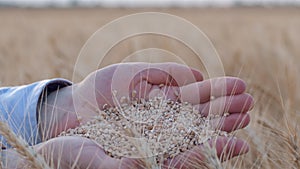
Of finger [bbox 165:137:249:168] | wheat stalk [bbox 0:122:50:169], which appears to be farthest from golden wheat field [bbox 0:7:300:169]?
wheat stalk [bbox 0:122:50:169]

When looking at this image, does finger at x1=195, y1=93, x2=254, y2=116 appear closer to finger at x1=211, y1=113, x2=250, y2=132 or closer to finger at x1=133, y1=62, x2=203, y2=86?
finger at x1=211, y1=113, x2=250, y2=132

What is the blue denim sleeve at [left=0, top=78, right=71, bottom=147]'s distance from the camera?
3.86ft

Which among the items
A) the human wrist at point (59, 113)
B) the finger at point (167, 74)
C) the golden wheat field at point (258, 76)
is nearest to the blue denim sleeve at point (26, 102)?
the human wrist at point (59, 113)

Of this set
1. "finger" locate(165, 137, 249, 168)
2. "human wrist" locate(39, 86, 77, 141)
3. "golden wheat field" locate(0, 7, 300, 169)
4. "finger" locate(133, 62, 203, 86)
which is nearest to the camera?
"finger" locate(165, 137, 249, 168)

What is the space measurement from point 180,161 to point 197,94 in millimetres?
198

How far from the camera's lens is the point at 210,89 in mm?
1031

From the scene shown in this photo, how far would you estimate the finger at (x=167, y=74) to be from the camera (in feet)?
3.56

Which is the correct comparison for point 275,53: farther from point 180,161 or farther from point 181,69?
point 180,161

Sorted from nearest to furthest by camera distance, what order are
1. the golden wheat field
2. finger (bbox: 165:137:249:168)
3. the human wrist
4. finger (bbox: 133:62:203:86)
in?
finger (bbox: 165:137:249:168)
the golden wheat field
finger (bbox: 133:62:203:86)
the human wrist

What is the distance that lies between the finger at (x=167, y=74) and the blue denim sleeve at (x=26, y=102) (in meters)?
0.22

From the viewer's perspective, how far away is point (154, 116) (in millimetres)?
1013

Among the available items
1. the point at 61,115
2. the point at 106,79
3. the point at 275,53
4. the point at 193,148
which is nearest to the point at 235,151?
the point at 193,148

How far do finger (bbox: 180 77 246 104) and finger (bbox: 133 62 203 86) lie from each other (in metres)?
0.03

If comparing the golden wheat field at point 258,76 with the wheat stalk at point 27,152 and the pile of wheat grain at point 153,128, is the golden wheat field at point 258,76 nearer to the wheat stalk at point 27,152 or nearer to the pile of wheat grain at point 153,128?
the pile of wheat grain at point 153,128
